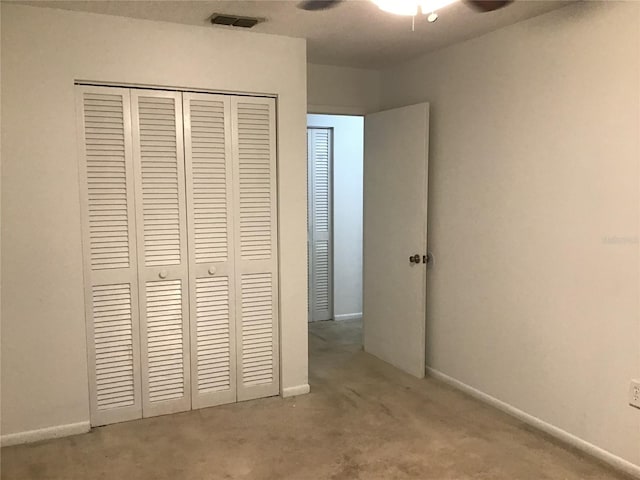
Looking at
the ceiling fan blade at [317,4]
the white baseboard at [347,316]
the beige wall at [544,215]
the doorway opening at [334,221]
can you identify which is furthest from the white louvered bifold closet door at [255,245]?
the white baseboard at [347,316]

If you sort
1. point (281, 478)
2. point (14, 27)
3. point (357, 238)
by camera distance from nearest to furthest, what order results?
point (281, 478), point (14, 27), point (357, 238)

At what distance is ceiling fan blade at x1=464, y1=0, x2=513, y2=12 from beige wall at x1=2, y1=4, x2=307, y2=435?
136cm

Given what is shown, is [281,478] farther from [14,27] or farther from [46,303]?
[14,27]

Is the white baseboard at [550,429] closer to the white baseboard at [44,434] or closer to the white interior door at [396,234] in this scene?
the white interior door at [396,234]

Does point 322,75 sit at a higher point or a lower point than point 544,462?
higher

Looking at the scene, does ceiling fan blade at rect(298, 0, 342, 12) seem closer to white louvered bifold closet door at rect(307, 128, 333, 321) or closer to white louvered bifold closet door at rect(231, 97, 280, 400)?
white louvered bifold closet door at rect(231, 97, 280, 400)

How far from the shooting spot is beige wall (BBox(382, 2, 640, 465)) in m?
2.55

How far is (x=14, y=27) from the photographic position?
→ 2.70 metres

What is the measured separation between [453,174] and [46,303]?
99.8 inches

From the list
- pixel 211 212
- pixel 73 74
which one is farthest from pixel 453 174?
pixel 73 74

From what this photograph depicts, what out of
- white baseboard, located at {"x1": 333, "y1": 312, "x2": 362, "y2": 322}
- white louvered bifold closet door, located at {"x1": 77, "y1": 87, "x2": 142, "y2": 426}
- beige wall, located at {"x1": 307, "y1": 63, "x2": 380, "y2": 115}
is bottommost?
white baseboard, located at {"x1": 333, "y1": 312, "x2": 362, "y2": 322}

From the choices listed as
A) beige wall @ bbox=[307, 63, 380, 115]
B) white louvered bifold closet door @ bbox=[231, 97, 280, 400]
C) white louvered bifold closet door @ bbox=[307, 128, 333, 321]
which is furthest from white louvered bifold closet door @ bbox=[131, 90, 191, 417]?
white louvered bifold closet door @ bbox=[307, 128, 333, 321]

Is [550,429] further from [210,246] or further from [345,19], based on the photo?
[345,19]

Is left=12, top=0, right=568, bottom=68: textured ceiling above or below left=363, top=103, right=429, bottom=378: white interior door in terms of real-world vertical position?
above
